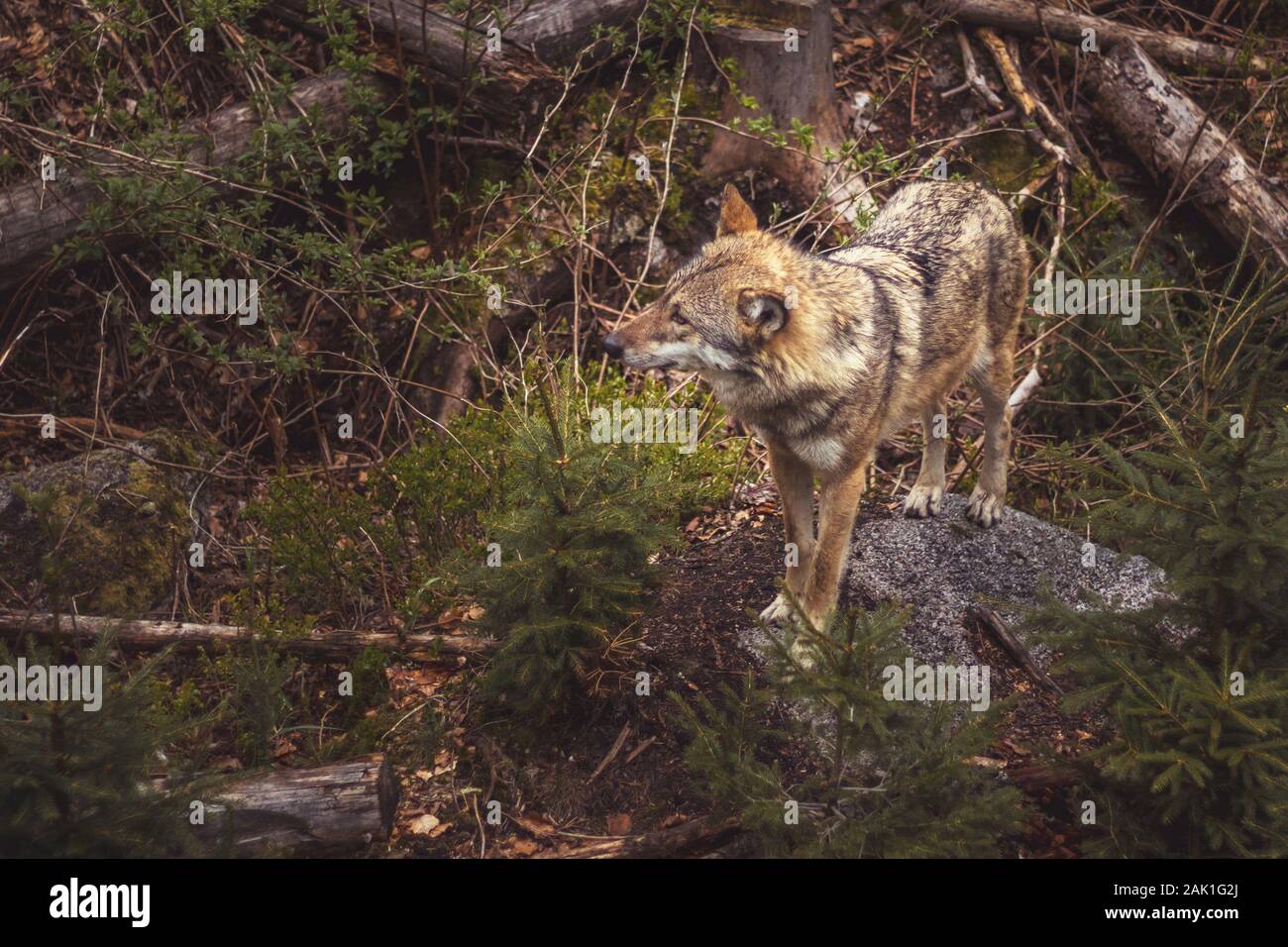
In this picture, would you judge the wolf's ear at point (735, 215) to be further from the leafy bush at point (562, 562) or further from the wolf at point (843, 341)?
the leafy bush at point (562, 562)

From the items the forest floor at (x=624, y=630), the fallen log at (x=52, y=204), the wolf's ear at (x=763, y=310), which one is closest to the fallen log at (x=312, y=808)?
the forest floor at (x=624, y=630)

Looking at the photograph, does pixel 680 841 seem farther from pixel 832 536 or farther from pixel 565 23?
pixel 565 23

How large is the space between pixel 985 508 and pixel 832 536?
1.55m

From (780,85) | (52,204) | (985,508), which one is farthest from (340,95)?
(985,508)

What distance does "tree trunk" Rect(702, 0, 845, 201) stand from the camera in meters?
7.98

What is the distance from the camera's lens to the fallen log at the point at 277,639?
5422 millimetres

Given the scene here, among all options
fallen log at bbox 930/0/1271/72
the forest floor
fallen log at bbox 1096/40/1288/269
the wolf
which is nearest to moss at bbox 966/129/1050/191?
the forest floor

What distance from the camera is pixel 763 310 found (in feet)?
15.3

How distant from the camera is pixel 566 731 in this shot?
4.99 metres

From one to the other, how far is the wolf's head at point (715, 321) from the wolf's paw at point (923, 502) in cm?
211

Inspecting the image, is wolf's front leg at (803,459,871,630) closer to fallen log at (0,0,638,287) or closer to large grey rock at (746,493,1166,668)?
large grey rock at (746,493,1166,668)

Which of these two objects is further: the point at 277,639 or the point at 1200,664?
the point at 277,639

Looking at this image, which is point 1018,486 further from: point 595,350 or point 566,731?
point 566,731
